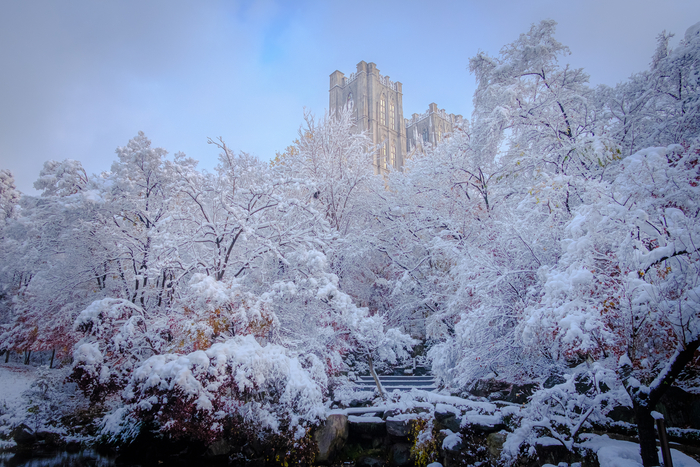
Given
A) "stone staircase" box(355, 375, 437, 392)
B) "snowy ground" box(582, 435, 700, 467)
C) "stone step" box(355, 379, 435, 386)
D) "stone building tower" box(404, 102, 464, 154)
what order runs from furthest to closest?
"stone building tower" box(404, 102, 464, 154)
"stone step" box(355, 379, 435, 386)
"stone staircase" box(355, 375, 437, 392)
"snowy ground" box(582, 435, 700, 467)

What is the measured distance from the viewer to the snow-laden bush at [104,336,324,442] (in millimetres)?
5746

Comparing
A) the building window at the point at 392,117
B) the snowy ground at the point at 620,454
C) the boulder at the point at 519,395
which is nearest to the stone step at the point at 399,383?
the boulder at the point at 519,395

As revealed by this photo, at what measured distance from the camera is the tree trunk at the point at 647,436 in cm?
380

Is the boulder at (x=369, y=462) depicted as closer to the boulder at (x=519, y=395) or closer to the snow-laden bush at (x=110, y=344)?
the boulder at (x=519, y=395)

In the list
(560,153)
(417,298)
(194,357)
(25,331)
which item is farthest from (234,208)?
(25,331)

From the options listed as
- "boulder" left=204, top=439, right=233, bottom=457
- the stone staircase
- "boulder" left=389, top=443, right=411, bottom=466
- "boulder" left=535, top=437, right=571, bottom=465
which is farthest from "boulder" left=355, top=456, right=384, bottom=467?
"boulder" left=535, top=437, right=571, bottom=465

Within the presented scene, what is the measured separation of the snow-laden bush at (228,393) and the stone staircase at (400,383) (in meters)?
2.74

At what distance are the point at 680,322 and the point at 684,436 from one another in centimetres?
323

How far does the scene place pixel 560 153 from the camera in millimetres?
6852

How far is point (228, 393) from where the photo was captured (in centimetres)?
640

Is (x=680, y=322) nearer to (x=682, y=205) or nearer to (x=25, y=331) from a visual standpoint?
(x=682, y=205)

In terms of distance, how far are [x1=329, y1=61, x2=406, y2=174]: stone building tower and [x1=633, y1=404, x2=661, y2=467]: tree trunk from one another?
39.1 metres

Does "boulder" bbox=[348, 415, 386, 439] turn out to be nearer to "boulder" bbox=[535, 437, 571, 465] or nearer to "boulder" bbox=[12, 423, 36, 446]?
"boulder" bbox=[535, 437, 571, 465]

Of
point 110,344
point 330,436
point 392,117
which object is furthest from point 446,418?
point 392,117
